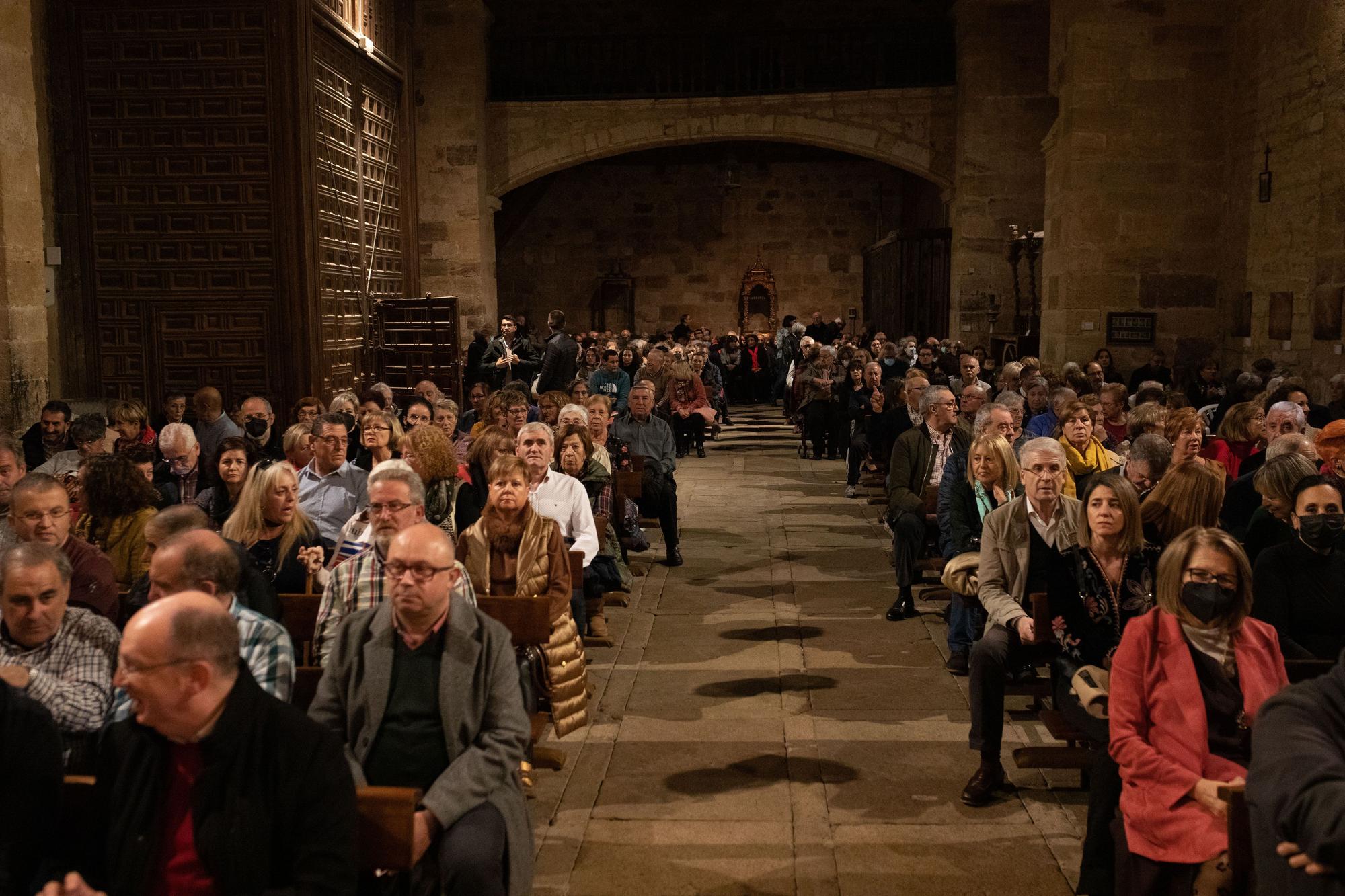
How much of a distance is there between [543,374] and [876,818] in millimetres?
8404

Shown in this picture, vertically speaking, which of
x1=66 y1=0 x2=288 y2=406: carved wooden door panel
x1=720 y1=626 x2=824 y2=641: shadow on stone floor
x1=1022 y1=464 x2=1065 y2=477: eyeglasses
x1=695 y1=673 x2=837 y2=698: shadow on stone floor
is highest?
x1=66 y1=0 x2=288 y2=406: carved wooden door panel

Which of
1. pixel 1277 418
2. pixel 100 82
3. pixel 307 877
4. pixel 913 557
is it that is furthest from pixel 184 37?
pixel 307 877

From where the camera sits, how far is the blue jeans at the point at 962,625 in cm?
538

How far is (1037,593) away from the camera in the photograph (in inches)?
162

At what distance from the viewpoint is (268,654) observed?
3014mm

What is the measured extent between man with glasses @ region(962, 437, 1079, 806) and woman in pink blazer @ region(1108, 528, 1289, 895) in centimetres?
97

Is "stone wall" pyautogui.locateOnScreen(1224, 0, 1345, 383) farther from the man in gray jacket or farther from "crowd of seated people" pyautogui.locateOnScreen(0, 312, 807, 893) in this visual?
the man in gray jacket

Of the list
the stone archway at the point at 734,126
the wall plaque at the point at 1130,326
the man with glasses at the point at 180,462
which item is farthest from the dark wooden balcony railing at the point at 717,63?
the man with glasses at the point at 180,462

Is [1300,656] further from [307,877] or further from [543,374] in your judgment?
[543,374]

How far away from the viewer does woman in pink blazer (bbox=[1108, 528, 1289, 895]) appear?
115 inches

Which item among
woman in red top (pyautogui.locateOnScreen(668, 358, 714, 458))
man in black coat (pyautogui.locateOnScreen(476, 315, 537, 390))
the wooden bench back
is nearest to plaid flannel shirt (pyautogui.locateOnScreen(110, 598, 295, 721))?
the wooden bench back

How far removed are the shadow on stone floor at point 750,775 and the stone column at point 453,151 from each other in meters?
12.7

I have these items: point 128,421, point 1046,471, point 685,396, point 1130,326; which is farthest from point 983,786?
point 1130,326

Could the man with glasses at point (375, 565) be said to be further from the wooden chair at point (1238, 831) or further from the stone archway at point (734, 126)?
the stone archway at point (734, 126)
